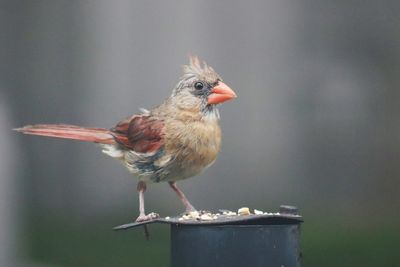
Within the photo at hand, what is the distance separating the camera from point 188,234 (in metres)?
3.52

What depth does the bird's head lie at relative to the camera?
4.05 m

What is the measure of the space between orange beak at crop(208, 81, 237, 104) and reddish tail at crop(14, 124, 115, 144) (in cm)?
41

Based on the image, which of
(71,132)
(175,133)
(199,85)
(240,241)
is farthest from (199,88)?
(240,241)

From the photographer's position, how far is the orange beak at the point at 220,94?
13.0 ft

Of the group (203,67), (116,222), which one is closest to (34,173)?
(116,222)

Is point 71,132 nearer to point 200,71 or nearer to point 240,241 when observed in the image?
point 200,71

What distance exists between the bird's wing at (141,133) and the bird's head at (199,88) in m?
0.12

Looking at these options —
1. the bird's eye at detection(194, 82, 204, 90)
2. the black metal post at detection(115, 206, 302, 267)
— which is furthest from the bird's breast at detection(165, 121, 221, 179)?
the black metal post at detection(115, 206, 302, 267)

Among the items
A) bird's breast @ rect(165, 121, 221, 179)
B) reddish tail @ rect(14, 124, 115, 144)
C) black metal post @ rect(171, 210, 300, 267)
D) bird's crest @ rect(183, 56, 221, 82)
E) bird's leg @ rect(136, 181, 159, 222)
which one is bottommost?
black metal post @ rect(171, 210, 300, 267)

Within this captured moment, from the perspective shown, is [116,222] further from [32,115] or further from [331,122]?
[331,122]

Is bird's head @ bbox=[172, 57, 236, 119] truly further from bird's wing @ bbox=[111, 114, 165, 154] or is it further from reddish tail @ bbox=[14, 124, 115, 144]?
reddish tail @ bbox=[14, 124, 115, 144]

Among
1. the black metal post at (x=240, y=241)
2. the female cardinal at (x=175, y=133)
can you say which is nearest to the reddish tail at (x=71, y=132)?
the female cardinal at (x=175, y=133)

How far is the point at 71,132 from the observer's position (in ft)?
13.5

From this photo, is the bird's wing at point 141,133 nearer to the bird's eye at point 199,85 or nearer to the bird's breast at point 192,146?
the bird's breast at point 192,146
